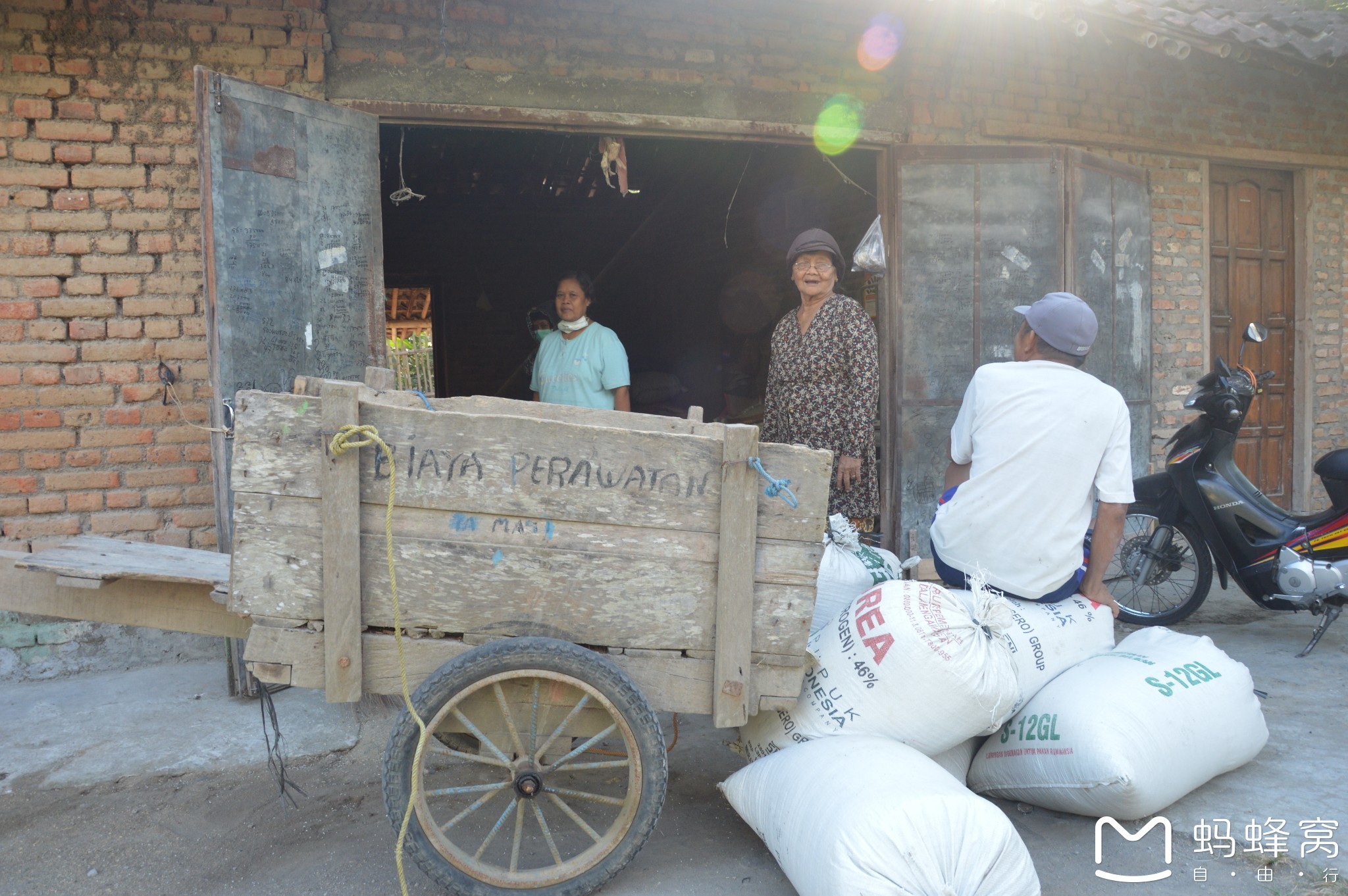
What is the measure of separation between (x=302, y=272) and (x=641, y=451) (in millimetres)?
2267

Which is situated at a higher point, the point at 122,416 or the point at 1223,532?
the point at 122,416

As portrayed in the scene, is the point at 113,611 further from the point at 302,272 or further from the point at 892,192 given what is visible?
the point at 892,192

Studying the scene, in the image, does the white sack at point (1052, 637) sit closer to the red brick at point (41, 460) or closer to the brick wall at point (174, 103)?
the brick wall at point (174, 103)

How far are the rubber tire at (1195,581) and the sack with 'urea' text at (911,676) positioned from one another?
2274 mm

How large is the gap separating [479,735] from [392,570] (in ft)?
1.47

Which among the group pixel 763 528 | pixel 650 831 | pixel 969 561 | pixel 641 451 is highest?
pixel 641 451

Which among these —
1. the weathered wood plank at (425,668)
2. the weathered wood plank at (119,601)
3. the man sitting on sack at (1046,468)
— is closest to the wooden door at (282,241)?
the weathered wood plank at (119,601)

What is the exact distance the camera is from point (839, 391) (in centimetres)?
400

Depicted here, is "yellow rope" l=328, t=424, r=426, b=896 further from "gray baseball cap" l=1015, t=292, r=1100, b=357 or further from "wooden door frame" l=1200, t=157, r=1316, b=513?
"wooden door frame" l=1200, t=157, r=1316, b=513

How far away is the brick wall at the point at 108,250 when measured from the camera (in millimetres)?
Result: 3705

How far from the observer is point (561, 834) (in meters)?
2.54

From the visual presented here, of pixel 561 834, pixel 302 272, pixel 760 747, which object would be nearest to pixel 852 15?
pixel 302 272

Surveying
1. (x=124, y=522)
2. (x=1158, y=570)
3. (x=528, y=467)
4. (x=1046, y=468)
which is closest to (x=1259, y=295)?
(x=1158, y=570)

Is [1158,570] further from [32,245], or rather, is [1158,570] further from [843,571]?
[32,245]
